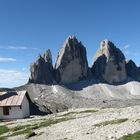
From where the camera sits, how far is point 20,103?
247ft

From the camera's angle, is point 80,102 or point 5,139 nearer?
point 5,139

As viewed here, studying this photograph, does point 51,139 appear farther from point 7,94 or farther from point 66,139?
point 7,94

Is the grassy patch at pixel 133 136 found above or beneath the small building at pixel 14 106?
beneath

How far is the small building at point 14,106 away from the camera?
249 ft

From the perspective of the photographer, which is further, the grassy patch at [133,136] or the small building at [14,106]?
the small building at [14,106]

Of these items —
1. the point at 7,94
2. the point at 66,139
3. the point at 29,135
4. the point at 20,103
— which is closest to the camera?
the point at 66,139

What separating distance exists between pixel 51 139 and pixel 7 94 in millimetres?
49912

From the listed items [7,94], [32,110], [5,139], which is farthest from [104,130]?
[32,110]

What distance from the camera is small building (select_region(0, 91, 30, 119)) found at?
75812 mm

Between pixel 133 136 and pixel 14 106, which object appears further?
pixel 14 106

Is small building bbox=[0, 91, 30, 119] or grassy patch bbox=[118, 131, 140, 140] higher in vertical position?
small building bbox=[0, 91, 30, 119]

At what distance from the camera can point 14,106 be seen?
75.7 metres

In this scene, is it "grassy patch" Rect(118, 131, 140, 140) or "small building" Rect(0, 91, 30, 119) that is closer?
"grassy patch" Rect(118, 131, 140, 140)

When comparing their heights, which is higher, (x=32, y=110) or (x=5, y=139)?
(x=32, y=110)
